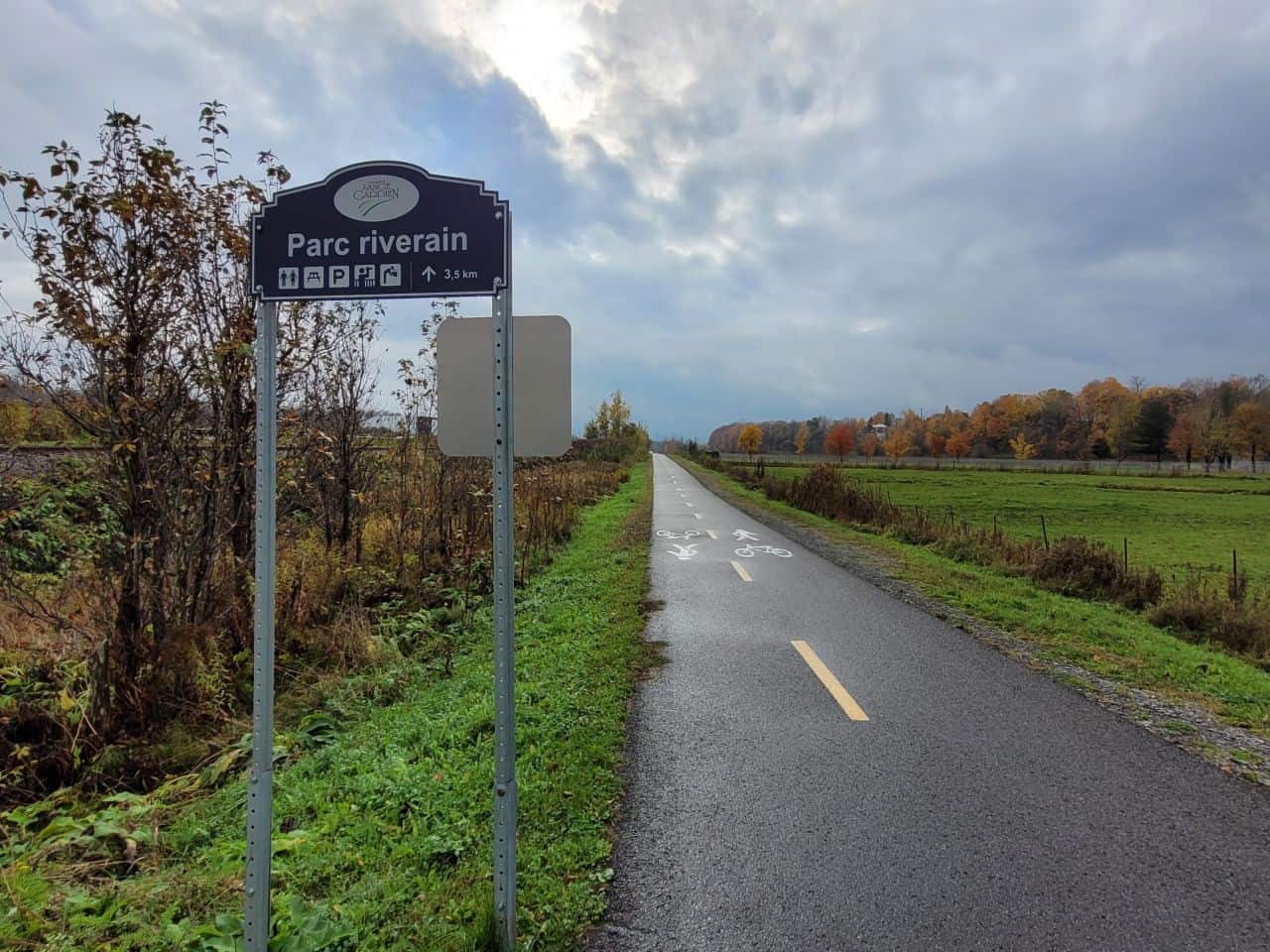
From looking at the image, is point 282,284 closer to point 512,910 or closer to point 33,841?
point 512,910

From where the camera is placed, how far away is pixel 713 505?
80.0 feet

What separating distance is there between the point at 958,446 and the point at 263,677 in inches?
5224

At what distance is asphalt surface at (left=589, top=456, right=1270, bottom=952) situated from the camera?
2.66m

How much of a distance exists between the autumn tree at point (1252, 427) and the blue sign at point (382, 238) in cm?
11923

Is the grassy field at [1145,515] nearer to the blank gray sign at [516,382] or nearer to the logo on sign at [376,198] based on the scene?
the blank gray sign at [516,382]

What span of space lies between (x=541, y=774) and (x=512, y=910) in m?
1.46

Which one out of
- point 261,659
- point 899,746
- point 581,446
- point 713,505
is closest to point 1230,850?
point 899,746

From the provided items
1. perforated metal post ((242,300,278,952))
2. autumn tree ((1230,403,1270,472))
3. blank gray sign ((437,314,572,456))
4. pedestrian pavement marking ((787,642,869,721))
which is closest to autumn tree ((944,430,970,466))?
autumn tree ((1230,403,1270,472))

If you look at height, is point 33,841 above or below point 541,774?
below

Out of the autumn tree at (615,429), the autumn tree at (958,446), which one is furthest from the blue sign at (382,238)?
the autumn tree at (958,446)

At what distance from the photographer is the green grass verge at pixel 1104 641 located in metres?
5.64

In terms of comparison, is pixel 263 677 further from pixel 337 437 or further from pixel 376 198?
pixel 337 437

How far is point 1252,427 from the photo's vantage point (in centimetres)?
9106

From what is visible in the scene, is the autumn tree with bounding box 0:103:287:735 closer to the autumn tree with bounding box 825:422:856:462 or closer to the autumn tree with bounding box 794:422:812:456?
the autumn tree with bounding box 825:422:856:462
